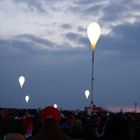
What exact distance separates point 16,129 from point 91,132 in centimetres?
949

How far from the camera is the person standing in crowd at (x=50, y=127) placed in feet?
23.0

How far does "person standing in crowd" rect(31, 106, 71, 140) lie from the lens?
7.02 meters

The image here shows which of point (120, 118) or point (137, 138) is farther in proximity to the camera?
point (137, 138)

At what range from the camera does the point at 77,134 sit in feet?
44.3

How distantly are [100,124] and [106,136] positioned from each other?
9.75 metres

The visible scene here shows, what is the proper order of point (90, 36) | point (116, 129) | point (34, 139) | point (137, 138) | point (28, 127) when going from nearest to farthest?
point (34, 139), point (116, 129), point (137, 138), point (28, 127), point (90, 36)

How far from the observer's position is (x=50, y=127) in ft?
23.5

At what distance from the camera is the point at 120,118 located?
8836 mm

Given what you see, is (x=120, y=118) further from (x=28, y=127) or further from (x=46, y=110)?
(x=28, y=127)

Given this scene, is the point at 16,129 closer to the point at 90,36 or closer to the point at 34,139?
the point at 34,139

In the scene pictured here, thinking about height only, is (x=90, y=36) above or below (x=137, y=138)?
above

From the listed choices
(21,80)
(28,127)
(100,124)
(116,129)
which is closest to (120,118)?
(116,129)

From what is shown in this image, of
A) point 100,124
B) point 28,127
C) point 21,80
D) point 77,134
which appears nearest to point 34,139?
point 77,134

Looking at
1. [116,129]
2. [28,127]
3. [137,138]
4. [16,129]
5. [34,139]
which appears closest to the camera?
[34,139]
